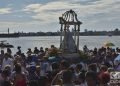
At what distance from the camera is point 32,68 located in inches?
549

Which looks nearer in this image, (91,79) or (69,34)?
(91,79)

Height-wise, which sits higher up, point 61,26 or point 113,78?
point 61,26

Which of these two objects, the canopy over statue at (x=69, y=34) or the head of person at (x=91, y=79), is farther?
the canopy over statue at (x=69, y=34)

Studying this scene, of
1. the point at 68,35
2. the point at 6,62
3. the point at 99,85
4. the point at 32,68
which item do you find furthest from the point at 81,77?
the point at 68,35

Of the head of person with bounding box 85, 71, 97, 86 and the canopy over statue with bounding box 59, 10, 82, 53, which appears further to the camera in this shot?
the canopy over statue with bounding box 59, 10, 82, 53

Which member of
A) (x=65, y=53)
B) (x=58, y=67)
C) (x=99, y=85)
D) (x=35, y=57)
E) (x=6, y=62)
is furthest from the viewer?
(x=65, y=53)

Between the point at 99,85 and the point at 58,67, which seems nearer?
the point at 99,85

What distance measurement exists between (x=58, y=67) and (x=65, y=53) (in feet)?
30.0

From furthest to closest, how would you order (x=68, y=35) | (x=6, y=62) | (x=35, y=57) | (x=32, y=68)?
(x=68, y=35) → (x=35, y=57) → (x=6, y=62) → (x=32, y=68)

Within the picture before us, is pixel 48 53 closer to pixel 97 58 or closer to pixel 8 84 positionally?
pixel 97 58

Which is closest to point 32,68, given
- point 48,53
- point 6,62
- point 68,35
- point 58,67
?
point 58,67

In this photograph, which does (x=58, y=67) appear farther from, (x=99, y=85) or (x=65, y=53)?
(x=65, y=53)

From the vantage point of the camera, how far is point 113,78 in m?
14.1

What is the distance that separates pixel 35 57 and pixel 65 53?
2705mm
